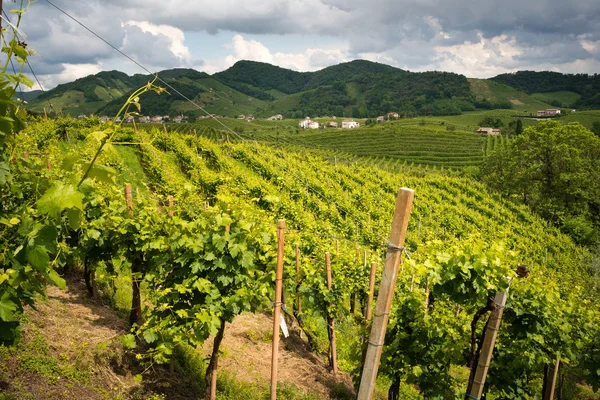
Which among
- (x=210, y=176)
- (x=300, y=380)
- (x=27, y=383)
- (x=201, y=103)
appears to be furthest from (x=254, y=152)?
(x=201, y=103)

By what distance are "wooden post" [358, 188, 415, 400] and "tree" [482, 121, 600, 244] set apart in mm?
29771

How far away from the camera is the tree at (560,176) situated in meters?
27.1

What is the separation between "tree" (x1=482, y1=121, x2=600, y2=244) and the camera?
2706 centimetres

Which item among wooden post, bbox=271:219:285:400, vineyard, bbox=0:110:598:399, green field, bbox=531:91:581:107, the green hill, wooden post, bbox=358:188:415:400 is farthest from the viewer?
the green hill

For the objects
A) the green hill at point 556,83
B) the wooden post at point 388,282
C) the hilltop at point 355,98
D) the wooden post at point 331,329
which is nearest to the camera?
the wooden post at point 388,282

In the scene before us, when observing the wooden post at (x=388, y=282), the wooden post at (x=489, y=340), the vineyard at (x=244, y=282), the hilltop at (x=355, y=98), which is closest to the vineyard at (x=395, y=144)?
the vineyard at (x=244, y=282)

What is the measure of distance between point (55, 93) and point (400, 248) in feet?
553

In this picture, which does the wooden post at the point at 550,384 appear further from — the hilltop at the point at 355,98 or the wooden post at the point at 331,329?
the hilltop at the point at 355,98

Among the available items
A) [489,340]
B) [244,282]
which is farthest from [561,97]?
[244,282]

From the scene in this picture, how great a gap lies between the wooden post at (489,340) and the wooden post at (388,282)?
114cm

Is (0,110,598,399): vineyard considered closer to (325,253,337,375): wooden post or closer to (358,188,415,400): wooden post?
(325,253,337,375): wooden post

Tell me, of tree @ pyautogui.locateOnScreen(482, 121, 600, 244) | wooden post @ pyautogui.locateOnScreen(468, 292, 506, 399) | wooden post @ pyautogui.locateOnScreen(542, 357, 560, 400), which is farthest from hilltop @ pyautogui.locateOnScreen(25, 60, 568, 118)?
wooden post @ pyautogui.locateOnScreen(468, 292, 506, 399)

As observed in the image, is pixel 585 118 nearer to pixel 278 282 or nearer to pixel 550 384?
pixel 550 384

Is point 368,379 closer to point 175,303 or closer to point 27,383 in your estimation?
point 175,303
